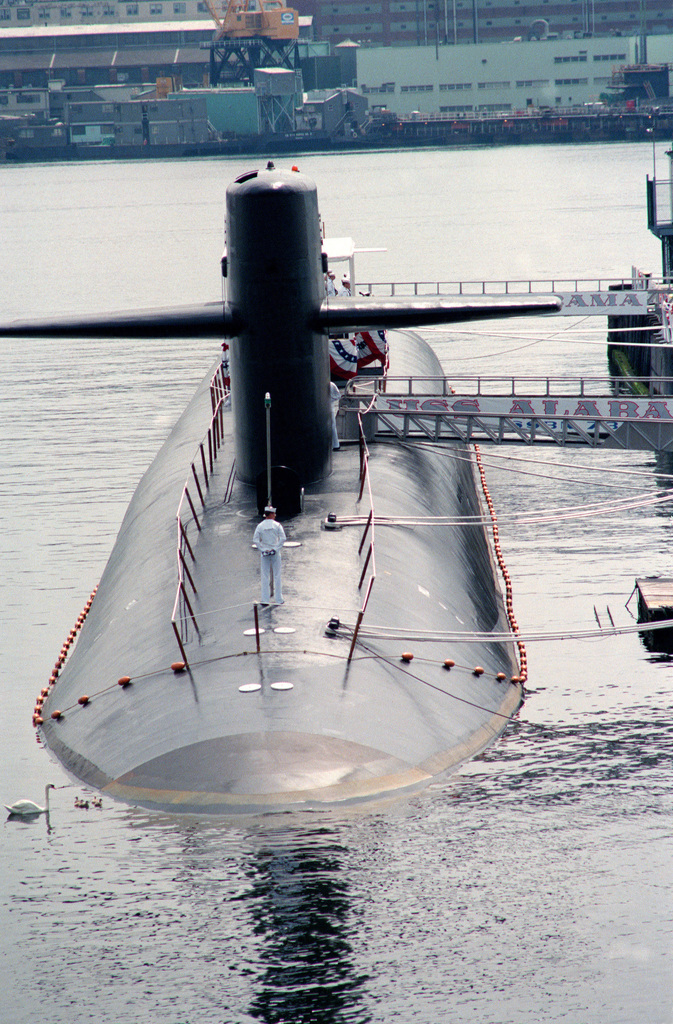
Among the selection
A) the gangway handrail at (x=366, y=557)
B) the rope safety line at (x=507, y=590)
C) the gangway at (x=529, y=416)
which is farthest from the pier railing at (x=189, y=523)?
the rope safety line at (x=507, y=590)

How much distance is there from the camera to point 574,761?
23.2 m

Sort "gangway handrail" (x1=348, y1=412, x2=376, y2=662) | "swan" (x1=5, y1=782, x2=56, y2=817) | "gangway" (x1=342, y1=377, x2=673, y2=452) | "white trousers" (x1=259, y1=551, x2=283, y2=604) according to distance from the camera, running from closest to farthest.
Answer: "gangway handrail" (x1=348, y1=412, x2=376, y2=662) → "swan" (x1=5, y1=782, x2=56, y2=817) → "white trousers" (x1=259, y1=551, x2=283, y2=604) → "gangway" (x1=342, y1=377, x2=673, y2=452)

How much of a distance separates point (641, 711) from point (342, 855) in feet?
31.6

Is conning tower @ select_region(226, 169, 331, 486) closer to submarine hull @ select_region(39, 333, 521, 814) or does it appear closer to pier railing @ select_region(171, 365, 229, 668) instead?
submarine hull @ select_region(39, 333, 521, 814)

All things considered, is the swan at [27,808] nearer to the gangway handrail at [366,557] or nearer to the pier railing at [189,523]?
the pier railing at [189,523]

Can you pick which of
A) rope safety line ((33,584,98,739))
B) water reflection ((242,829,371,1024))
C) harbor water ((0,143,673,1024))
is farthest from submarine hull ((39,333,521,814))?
water reflection ((242,829,371,1024))

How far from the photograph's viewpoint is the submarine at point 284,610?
60.5 ft

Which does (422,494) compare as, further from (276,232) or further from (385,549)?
(276,232)

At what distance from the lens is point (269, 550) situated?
21234 millimetres

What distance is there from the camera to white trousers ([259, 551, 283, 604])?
21.5 m

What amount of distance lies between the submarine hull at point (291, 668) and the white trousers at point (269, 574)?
22 centimetres

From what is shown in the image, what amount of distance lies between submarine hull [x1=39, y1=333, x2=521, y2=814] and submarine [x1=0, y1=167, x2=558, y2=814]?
4 cm

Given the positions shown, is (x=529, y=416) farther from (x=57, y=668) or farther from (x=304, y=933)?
(x=304, y=933)

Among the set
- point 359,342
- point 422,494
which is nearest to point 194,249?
point 359,342
